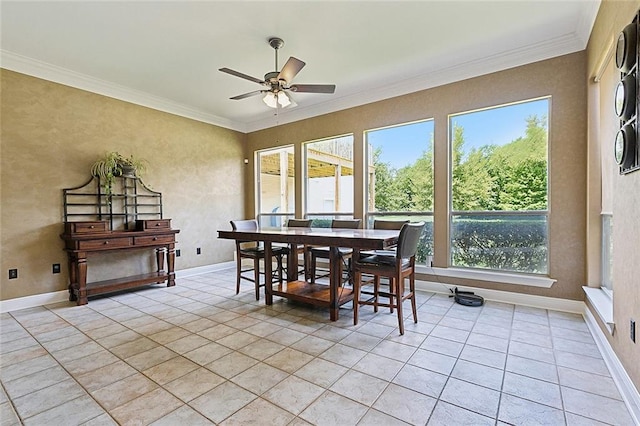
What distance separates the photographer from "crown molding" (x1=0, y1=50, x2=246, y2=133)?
346 cm

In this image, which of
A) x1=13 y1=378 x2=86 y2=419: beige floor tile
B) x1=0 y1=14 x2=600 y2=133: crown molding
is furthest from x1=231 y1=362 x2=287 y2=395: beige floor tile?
x1=0 y1=14 x2=600 y2=133: crown molding

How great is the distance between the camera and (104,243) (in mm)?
3814

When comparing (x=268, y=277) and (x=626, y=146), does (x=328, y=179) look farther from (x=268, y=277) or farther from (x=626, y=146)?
(x=626, y=146)

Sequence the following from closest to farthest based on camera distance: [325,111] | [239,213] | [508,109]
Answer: [508,109]
[325,111]
[239,213]

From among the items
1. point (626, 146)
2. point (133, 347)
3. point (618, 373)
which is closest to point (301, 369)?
point (133, 347)

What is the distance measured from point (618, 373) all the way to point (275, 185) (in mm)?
5323

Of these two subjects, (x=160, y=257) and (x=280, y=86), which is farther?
(x=160, y=257)

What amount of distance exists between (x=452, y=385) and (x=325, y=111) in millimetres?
4342

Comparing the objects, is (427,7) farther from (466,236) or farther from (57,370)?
(57,370)

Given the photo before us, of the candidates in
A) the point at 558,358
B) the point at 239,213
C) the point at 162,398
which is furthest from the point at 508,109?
the point at 239,213

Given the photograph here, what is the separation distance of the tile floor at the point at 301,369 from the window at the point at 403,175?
145 centimetres

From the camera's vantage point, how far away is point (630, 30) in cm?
173

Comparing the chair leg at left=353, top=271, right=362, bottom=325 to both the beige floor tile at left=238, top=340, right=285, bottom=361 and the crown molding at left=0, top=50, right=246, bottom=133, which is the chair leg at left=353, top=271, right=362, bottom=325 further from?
the crown molding at left=0, top=50, right=246, bottom=133

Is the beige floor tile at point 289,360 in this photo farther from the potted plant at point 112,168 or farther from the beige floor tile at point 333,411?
the potted plant at point 112,168
